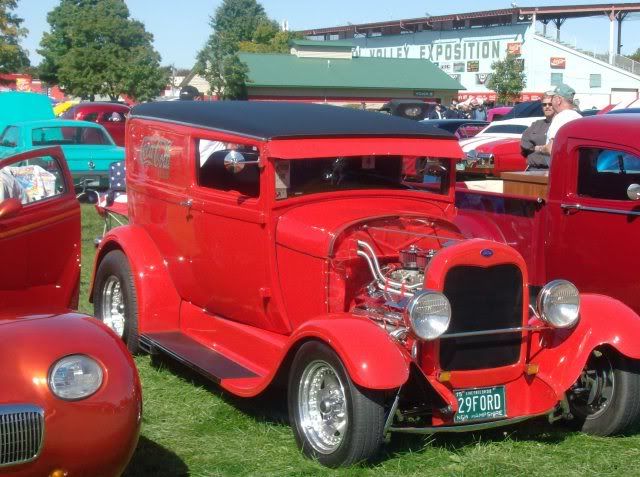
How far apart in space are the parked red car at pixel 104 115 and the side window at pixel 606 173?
1961cm

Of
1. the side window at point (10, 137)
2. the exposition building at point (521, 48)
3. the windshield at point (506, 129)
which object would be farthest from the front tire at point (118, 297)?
the exposition building at point (521, 48)

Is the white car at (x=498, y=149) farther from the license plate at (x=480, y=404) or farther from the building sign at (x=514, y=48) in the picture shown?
the building sign at (x=514, y=48)

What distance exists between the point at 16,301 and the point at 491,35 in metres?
65.9

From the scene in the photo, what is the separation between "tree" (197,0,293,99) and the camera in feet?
166

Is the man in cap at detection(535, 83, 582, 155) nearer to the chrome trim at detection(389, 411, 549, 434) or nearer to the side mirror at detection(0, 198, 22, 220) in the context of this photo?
the chrome trim at detection(389, 411, 549, 434)

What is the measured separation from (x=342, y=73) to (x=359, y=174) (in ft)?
168

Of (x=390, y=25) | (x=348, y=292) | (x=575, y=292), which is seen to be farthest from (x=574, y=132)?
(x=390, y=25)

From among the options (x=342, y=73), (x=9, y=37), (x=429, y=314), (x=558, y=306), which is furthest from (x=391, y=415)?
(x=342, y=73)

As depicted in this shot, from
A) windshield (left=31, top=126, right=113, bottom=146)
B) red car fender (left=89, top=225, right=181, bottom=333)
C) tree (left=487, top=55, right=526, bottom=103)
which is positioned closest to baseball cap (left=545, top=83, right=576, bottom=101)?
red car fender (left=89, top=225, right=181, bottom=333)

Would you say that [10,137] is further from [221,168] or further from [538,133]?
[221,168]

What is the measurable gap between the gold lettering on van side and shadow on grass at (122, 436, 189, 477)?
86.8 inches

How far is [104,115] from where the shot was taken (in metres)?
25.3

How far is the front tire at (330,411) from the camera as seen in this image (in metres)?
4.48

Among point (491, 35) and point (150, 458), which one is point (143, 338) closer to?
point (150, 458)
